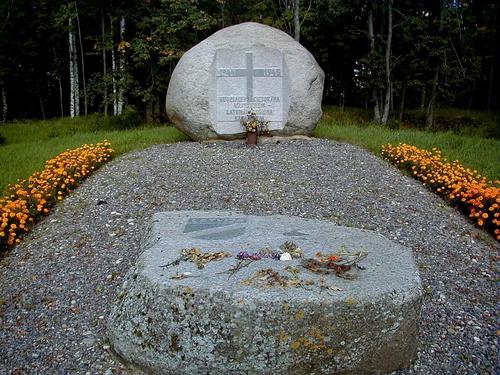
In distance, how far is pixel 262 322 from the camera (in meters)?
2.83

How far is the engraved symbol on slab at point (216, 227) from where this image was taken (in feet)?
13.0

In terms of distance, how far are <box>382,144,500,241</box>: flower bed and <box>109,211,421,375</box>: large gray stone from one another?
3.25 m

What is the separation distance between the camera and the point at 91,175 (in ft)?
24.8

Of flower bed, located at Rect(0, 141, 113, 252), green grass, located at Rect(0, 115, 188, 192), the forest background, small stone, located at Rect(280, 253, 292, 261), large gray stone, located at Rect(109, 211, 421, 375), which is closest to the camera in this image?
large gray stone, located at Rect(109, 211, 421, 375)

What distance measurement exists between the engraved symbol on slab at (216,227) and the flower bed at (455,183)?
10.7 feet

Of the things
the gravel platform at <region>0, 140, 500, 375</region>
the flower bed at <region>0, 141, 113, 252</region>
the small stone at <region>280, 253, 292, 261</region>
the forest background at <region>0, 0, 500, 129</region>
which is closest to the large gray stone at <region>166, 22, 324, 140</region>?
the gravel platform at <region>0, 140, 500, 375</region>

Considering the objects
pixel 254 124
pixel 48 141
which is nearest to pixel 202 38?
pixel 48 141

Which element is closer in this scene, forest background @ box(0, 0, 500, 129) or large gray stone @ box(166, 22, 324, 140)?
large gray stone @ box(166, 22, 324, 140)

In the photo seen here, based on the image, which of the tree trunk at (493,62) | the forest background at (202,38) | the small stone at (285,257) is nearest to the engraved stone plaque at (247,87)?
the forest background at (202,38)

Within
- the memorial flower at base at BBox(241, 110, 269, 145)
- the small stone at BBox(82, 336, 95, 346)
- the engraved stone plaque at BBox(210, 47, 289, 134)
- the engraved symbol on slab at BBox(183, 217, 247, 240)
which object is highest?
the engraved stone plaque at BBox(210, 47, 289, 134)

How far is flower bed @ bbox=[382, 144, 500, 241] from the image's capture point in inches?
233

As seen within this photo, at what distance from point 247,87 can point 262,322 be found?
21.7 feet

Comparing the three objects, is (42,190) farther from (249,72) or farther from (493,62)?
(493,62)

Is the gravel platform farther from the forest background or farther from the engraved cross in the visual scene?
the forest background
